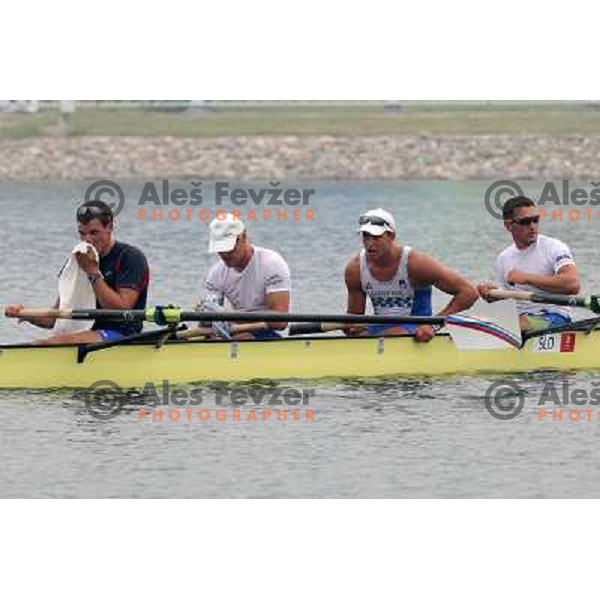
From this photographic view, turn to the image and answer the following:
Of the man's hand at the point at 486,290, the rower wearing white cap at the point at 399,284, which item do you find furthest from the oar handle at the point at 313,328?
the man's hand at the point at 486,290

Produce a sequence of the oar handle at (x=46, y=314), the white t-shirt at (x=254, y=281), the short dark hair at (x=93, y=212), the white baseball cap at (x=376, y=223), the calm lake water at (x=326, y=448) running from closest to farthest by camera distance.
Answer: the calm lake water at (x=326, y=448) → the oar handle at (x=46, y=314) → the short dark hair at (x=93, y=212) → the white baseball cap at (x=376, y=223) → the white t-shirt at (x=254, y=281)

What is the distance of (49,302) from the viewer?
35125mm

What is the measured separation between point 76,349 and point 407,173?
70.9m

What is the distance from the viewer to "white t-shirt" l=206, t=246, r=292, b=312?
23469 mm

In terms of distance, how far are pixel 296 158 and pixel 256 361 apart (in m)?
70.2

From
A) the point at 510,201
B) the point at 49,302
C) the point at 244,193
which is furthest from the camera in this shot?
the point at 244,193

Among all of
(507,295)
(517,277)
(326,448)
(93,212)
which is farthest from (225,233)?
(517,277)

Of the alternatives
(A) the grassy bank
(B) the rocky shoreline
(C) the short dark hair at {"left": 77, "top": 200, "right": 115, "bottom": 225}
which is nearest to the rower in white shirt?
(C) the short dark hair at {"left": 77, "top": 200, "right": 115, "bottom": 225}

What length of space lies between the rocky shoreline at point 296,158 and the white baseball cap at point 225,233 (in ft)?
225

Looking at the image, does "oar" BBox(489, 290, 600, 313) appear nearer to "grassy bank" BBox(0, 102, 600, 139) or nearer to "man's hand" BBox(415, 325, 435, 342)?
"man's hand" BBox(415, 325, 435, 342)

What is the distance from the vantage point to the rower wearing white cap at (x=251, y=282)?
920 inches

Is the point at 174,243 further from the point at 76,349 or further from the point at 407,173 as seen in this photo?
the point at 407,173

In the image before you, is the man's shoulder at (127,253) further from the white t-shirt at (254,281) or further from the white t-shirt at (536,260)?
the white t-shirt at (536,260)

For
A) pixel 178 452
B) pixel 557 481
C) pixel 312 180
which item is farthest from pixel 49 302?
pixel 312 180
